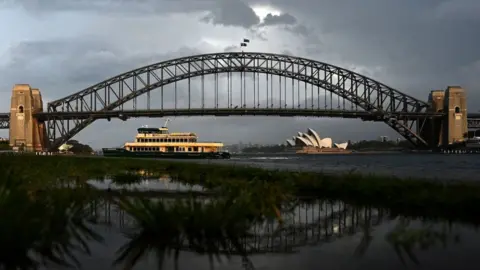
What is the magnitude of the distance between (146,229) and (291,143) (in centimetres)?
17369

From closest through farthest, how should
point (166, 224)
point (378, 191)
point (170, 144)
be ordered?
point (166, 224), point (378, 191), point (170, 144)

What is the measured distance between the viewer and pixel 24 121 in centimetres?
10925

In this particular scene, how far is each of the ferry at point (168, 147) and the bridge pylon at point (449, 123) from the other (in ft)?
158

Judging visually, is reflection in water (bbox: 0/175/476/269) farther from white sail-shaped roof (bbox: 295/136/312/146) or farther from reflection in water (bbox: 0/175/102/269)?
white sail-shaped roof (bbox: 295/136/312/146)

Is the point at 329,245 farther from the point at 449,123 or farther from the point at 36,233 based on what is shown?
the point at 449,123

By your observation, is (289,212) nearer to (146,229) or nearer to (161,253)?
(146,229)

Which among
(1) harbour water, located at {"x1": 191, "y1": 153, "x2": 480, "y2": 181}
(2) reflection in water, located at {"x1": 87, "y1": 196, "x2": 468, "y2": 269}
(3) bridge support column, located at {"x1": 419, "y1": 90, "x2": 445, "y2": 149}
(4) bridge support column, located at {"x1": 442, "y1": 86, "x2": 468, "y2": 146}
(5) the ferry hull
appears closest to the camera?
(2) reflection in water, located at {"x1": 87, "y1": 196, "x2": 468, "y2": 269}

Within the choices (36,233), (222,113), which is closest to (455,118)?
(222,113)

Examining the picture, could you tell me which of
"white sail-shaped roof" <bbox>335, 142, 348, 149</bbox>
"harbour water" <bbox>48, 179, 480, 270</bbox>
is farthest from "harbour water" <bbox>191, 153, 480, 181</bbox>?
"white sail-shaped roof" <bbox>335, 142, 348, 149</bbox>

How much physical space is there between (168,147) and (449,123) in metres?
58.0

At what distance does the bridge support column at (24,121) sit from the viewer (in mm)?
107875

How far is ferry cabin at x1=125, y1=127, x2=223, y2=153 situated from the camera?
306 feet

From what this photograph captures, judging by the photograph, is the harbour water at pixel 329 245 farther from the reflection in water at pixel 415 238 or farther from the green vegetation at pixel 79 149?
the green vegetation at pixel 79 149

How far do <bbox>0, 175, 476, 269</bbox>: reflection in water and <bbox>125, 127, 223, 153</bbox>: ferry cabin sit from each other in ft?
267
